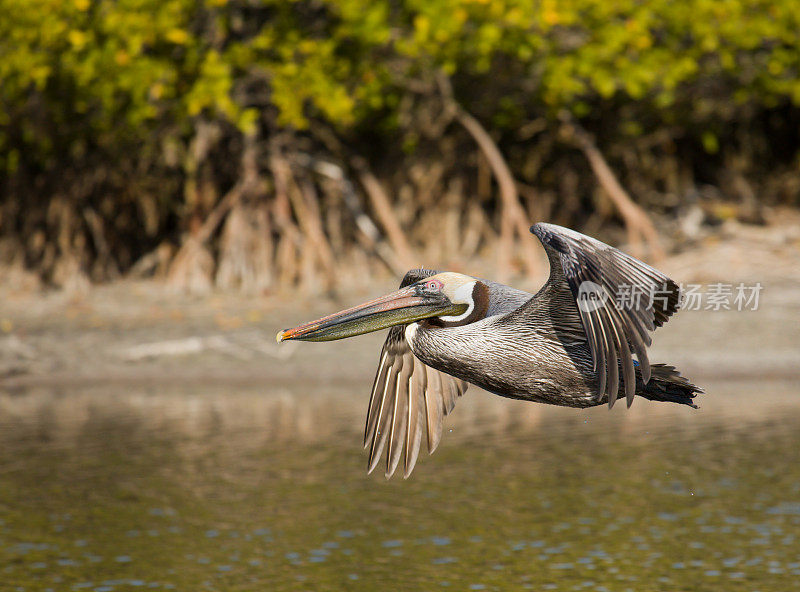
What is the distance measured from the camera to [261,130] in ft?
75.7

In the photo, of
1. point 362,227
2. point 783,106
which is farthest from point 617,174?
point 362,227

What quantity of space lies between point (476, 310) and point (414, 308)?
28 cm

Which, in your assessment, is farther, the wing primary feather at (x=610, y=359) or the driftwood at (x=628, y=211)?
the driftwood at (x=628, y=211)

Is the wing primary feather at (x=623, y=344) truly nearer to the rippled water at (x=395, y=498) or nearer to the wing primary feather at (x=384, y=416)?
the wing primary feather at (x=384, y=416)

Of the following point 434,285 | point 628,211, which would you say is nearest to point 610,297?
point 434,285

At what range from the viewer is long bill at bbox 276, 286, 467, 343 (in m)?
5.75

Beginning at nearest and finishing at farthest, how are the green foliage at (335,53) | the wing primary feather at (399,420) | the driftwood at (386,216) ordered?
the wing primary feather at (399,420) < the green foliage at (335,53) < the driftwood at (386,216)

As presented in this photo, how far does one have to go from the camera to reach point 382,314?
585cm

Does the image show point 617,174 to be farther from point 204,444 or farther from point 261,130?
point 204,444

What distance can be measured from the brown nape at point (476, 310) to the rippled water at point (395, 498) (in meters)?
3.64

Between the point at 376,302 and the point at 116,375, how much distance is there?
12.9 meters

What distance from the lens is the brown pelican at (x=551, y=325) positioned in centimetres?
557

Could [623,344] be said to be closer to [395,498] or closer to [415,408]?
[415,408]

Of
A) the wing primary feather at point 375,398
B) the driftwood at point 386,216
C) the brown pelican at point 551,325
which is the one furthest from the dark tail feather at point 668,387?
the driftwood at point 386,216
